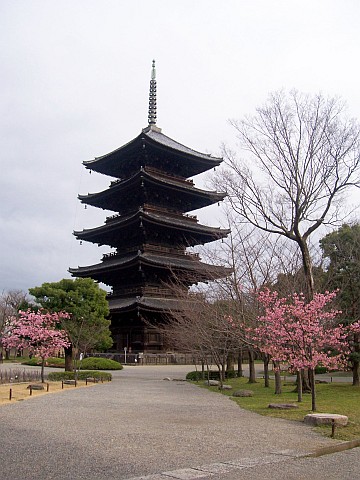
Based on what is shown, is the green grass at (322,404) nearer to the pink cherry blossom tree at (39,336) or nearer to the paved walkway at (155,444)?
the paved walkway at (155,444)

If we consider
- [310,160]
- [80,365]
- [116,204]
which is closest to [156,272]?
[116,204]

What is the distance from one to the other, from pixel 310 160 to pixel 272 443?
14.7 metres

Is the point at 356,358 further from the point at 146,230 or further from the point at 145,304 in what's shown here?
the point at 146,230

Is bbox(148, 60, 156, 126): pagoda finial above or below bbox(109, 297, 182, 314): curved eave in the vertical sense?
above

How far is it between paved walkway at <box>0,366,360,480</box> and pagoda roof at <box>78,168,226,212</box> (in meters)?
29.7

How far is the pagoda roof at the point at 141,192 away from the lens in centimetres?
4359

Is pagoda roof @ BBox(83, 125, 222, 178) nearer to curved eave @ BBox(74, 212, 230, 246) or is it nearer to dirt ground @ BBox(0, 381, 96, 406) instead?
curved eave @ BBox(74, 212, 230, 246)

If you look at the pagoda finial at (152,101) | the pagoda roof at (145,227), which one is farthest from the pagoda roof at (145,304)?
the pagoda finial at (152,101)

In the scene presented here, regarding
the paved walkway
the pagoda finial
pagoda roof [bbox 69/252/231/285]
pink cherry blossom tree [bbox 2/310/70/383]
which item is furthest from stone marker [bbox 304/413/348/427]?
the pagoda finial

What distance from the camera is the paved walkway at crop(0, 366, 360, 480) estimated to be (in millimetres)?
7289

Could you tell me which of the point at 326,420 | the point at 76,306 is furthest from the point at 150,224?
the point at 326,420

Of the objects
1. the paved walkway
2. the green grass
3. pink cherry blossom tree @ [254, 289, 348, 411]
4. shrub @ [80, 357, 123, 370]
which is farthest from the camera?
shrub @ [80, 357, 123, 370]

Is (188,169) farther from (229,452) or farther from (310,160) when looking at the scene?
(229,452)

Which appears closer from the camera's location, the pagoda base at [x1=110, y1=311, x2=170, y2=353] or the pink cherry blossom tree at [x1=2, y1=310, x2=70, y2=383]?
the pink cherry blossom tree at [x1=2, y1=310, x2=70, y2=383]
